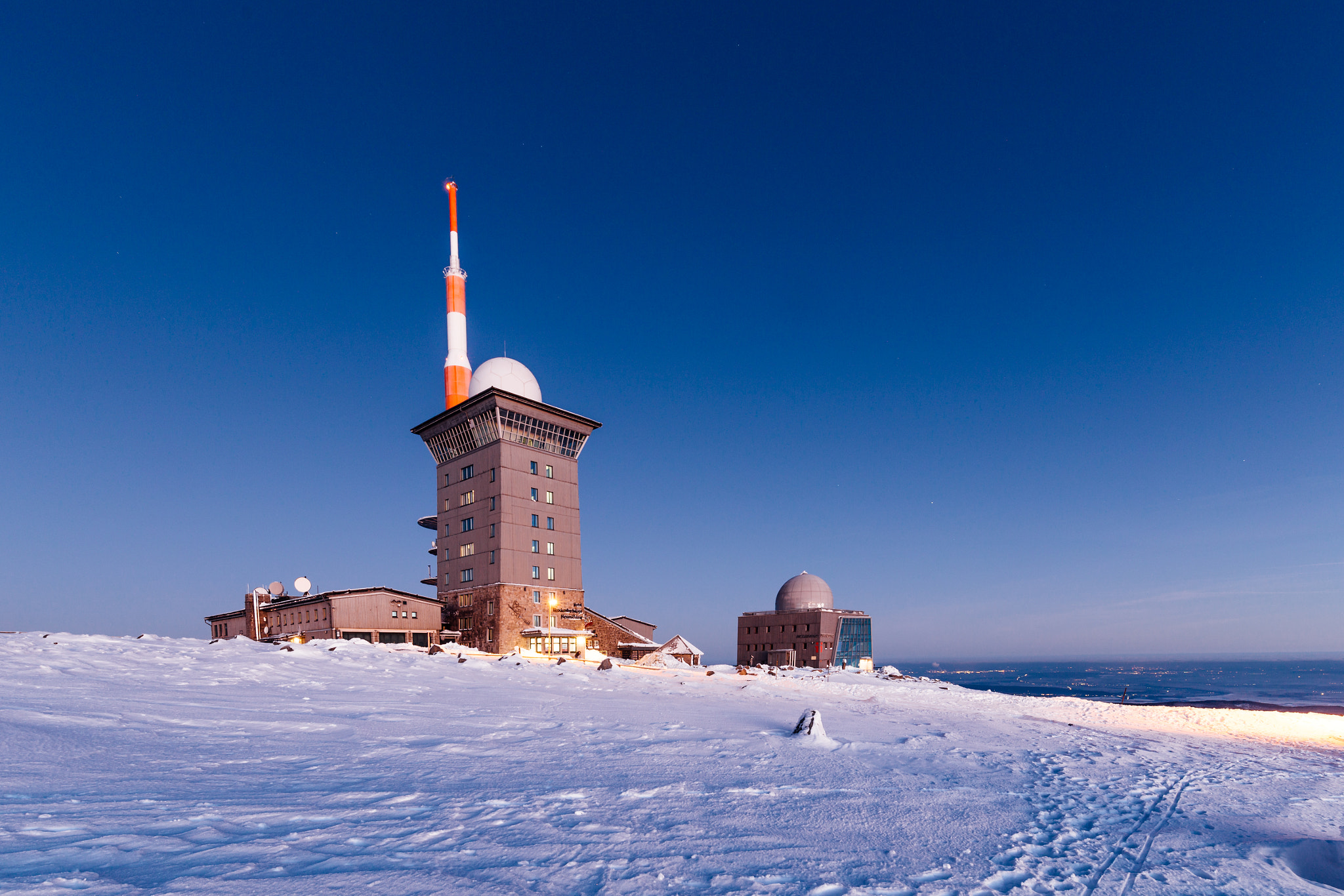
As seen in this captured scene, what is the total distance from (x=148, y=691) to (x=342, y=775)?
300 inches

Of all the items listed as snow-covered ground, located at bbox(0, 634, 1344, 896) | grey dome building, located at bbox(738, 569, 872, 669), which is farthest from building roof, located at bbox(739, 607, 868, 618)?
snow-covered ground, located at bbox(0, 634, 1344, 896)

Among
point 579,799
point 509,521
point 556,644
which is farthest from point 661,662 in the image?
point 579,799

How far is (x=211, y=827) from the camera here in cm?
527

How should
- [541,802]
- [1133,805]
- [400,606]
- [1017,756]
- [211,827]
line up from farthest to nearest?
[400,606], [1017,756], [1133,805], [541,802], [211,827]

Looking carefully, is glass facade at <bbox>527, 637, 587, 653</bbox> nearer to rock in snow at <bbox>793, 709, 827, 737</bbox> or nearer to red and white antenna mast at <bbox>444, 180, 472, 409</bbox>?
red and white antenna mast at <bbox>444, 180, 472, 409</bbox>

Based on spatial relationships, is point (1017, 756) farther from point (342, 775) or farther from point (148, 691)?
point (148, 691)

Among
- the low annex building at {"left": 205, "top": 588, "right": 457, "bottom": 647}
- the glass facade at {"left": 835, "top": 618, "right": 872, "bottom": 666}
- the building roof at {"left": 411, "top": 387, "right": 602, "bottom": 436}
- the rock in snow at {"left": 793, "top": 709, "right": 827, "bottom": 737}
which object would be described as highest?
the building roof at {"left": 411, "top": 387, "right": 602, "bottom": 436}

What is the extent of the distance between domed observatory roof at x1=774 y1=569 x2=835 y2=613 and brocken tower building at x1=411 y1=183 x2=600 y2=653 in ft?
122

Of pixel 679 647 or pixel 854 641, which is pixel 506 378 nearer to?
pixel 679 647

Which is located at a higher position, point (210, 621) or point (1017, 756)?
point (1017, 756)

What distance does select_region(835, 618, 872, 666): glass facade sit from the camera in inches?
3214

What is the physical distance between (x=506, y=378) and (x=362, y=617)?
80.3 feet

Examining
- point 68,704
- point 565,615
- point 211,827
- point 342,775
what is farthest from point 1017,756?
point 565,615

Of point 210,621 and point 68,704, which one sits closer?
point 68,704
